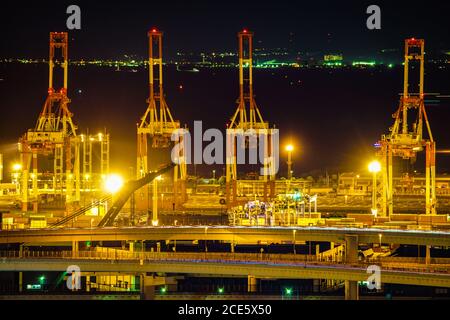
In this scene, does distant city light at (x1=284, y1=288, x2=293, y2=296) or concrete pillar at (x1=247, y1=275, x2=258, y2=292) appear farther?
concrete pillar at (x1=247, y1=275, x2=258, y2=292)

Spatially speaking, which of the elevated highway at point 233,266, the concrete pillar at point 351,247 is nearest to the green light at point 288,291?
the elevated highway at point 233,266

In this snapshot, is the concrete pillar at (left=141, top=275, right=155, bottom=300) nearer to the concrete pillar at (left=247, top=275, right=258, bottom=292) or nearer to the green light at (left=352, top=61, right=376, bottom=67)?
the concrete pillar at (left=247, top=275, right=258, bottom=292)

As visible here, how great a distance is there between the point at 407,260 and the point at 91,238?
11.0 m

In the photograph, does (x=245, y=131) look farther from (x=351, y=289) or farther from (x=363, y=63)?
(x=363, y=63)

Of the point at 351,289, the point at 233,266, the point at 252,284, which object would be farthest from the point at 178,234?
the point at 351,289

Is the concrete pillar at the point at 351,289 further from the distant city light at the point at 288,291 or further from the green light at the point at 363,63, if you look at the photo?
the green light at the point at 363,63

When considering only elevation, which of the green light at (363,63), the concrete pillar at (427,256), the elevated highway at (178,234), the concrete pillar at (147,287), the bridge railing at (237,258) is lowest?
the concrete pillar at (147,287)

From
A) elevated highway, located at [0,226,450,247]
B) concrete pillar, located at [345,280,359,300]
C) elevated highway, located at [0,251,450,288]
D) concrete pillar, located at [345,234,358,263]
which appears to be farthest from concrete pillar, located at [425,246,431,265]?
concrete pillar, located at [345,280,359,300]

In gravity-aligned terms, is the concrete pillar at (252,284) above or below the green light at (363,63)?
below

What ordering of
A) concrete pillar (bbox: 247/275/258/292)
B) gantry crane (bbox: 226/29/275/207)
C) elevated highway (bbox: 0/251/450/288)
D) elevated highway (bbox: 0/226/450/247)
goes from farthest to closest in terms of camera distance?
gantry crane (bbox: 226/29/275/207) → elevated highway (bbox: 0/226/450/247) → concrete pillar (bbox: 247/275/258/292) → elevated highway (bbox: 0/251/450/288)

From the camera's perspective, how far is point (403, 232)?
39.7m

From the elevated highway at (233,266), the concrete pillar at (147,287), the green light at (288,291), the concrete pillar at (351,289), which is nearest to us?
the elevated highway at (233,266)
